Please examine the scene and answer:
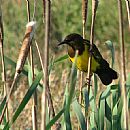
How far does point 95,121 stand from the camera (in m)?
1.94

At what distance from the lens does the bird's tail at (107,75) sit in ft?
9.78

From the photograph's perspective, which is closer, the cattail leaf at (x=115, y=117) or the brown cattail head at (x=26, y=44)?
the brown cattail head at (x=26, y=44)

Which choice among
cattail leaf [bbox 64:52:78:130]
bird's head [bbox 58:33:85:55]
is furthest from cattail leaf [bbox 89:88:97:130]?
bird's head [bbox 58:33:85:55]

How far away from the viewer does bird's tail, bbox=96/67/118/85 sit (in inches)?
Result: 117

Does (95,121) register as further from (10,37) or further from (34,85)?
(10,37)

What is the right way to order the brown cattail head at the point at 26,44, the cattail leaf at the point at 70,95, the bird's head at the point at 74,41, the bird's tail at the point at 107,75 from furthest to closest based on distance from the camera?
the bird's head at the point at 74,41 < the bird's tail at the point at 107,75 < the cattail leaf at the point at 70,95 < the brown cattail head at the point at 26,44

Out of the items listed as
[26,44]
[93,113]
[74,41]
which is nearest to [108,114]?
[93,113]

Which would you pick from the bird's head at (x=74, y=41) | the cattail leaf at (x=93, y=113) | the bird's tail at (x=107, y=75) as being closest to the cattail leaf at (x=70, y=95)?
the cattail leaf at (x=93, y=113)

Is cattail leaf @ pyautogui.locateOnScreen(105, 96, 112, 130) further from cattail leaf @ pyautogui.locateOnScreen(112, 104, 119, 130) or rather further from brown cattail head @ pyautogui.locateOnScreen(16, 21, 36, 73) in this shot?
brown cattail head @ pyautogui.locateOnScreen(16, 21, 36, 73)

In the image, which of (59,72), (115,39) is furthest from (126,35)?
(59,72)

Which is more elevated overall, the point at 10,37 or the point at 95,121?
the point at 10,37

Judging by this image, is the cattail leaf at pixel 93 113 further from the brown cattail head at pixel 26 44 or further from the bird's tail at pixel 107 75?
the bird's tail at pixel 107 75

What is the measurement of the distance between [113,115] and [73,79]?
498 mm

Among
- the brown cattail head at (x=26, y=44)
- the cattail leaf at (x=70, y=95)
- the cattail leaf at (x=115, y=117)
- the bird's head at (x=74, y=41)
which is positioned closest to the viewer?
the brown cattail head at (x=26, y=44)
